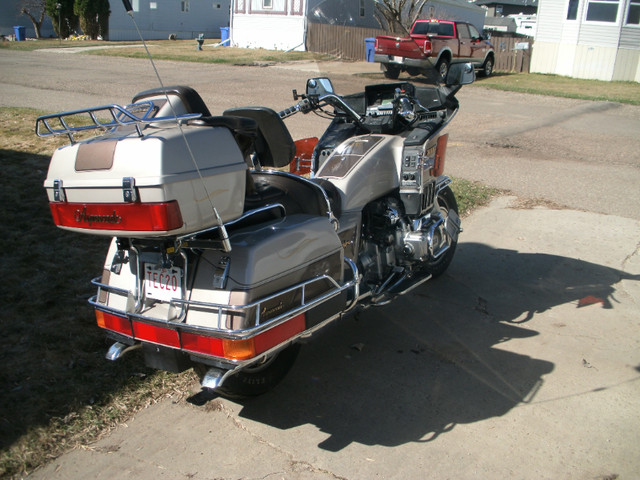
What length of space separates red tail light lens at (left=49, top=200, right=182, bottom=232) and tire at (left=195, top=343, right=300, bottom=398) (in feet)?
3.14

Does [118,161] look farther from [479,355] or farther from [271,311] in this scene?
[479,355]

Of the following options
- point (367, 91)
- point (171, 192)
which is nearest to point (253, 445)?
point (171, 192)

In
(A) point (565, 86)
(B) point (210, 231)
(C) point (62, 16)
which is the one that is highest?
(C) point (62, 16)

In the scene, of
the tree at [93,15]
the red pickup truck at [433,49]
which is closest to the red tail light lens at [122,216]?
the red pickup truck at [433,49]

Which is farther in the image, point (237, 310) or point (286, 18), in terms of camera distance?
point (286, 18)

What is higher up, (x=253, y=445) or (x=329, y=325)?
(x=329, y=325)

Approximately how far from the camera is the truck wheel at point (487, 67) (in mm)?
22677

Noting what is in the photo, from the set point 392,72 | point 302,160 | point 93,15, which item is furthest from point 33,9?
point 302,160

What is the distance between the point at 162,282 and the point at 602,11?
23713 mm

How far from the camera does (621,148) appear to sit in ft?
36.3

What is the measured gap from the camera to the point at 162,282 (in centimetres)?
302

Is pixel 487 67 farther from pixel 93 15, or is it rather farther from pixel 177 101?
pixel 93 15

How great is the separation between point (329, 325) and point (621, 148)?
31.7 feet

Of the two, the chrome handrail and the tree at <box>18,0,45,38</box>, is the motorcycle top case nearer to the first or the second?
the chrome handrail
